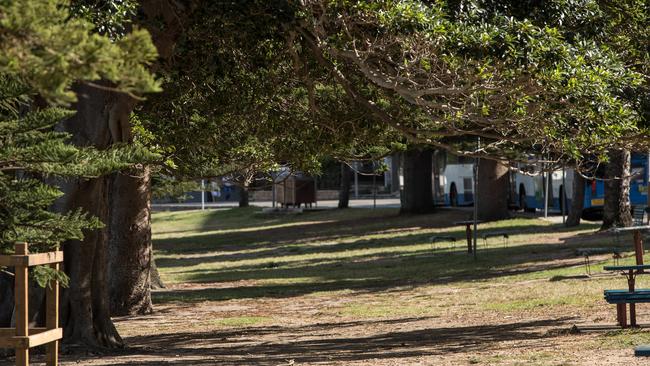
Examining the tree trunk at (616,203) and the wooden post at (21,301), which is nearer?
the wooden post at (21,301)

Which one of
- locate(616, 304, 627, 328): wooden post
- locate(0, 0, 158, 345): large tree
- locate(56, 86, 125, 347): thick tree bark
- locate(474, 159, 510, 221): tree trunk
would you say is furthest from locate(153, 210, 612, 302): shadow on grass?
locate(616, 304, 627, 328): wooden post

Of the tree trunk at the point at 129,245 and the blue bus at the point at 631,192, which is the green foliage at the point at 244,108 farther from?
the blue bus at the point at 631,192

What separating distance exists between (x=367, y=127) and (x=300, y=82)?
4.01 feet

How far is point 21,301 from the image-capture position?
30.1 feet

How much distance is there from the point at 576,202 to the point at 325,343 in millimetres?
21594

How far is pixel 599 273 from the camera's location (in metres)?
22.2

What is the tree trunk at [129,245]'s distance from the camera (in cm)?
2083

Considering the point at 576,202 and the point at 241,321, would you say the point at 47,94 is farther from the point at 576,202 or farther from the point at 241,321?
the point at 576,202

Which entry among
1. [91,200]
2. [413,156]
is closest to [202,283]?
[91,200]

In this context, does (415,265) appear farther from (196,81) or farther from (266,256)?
(196,81)

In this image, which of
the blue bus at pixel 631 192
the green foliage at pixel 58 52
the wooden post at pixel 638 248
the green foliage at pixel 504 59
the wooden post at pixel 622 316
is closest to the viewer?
the green foliage at pixel 58 52

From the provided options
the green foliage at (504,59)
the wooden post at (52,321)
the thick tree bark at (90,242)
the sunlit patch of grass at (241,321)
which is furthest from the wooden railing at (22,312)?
the sunlit patch of grass at (241,321)

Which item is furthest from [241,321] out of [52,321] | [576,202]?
[576,202]

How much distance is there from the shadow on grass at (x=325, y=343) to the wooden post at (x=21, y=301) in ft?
13.7
